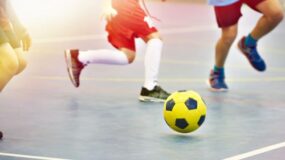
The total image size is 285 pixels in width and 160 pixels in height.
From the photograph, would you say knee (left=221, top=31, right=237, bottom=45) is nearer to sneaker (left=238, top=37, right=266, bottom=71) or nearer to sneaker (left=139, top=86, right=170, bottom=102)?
sneaker (left=238, top=37, right=266, bottom=71)

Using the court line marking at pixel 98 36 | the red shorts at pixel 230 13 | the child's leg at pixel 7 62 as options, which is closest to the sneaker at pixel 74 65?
the red shorts at pixel 230 13

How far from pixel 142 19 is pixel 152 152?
220 centimetres

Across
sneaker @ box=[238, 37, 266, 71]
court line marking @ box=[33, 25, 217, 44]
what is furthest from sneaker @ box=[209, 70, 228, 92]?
court line marking @ box=[33, 25, 217, 44]

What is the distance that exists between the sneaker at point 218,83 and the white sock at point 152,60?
2.60 feet

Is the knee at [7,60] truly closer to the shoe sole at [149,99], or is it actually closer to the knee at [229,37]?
the shoe sole at [149,99]

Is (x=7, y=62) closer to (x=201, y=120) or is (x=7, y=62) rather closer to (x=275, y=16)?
(x=201, y=120)

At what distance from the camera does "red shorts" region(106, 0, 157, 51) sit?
7117mm

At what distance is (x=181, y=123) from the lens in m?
5.65

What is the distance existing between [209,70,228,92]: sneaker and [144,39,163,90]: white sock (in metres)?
0.79

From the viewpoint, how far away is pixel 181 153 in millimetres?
5102

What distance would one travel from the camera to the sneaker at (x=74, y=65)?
24.5ft

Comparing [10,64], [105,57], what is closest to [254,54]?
[105,57]

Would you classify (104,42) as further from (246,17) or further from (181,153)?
(181,153)

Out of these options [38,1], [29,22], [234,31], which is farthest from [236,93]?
[38,1]
